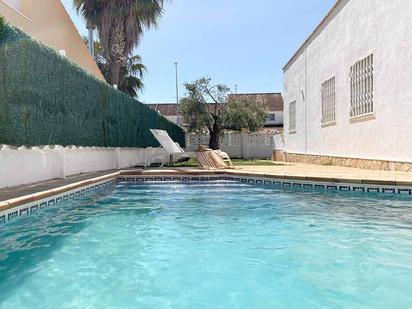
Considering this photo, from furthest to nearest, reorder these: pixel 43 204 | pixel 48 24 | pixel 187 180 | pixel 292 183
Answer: pixel 48 24, pixel 187 180, pixel 292 183, pixel 43 204

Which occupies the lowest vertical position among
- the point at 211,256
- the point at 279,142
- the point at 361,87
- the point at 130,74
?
the point at 211,256

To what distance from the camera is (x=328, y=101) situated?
1509cm

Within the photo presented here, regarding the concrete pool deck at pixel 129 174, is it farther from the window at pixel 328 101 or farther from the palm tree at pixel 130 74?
the palm tree at pixel 130 74

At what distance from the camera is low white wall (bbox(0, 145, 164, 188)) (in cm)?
748

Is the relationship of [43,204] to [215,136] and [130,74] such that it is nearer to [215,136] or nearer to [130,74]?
[215,136]

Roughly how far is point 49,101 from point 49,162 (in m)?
1.41

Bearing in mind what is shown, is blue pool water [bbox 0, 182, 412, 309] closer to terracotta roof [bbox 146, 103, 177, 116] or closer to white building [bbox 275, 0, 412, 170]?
white building [bbox 275, 0, 412, 170]

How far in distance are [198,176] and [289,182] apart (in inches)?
108

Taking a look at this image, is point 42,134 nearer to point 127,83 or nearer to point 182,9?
point 182,9

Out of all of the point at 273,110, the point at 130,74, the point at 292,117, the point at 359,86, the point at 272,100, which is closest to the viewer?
the point at 359,86

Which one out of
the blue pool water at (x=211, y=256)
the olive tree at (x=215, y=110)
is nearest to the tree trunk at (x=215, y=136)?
the olive tree at (x=215, y=110)

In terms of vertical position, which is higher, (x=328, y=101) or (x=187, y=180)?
(x=328, y=101)

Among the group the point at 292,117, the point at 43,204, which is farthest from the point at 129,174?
the point at 292,117

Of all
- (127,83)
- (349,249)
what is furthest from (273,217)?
(127,83)
